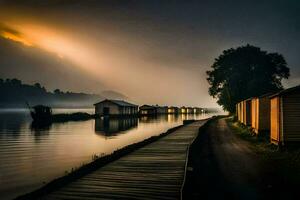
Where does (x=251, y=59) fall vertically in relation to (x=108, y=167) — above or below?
above

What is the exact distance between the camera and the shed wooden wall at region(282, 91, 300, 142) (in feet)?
→ 78.4

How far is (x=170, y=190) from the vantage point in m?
11.5

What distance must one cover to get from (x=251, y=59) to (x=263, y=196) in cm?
6960

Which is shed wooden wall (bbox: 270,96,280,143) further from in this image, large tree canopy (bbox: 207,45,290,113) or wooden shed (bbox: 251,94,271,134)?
large tree canopy (bbox: 207,45,290,113)

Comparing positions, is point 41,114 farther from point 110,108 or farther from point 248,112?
point 248,112

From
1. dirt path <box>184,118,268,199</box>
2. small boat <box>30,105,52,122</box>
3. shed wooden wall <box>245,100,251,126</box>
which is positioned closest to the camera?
dirt path <box>184,118,268,199</box>

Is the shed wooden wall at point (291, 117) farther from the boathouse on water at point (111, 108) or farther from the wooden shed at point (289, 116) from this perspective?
the boathouse on water at point (111, 108)

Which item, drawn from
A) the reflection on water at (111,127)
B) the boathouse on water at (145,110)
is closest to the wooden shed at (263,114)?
the reflection on water at (111,127)

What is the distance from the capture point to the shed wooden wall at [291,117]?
78.4 feet

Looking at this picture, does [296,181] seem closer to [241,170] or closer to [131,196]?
[241,170]

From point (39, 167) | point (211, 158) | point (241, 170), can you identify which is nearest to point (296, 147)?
point (211, 158)

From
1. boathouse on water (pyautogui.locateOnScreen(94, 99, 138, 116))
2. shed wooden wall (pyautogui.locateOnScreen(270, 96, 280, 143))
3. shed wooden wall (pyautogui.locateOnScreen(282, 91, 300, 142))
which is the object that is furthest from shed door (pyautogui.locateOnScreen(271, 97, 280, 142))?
boathouse on water (pyautogui.locateOnScreen(94, 99, 138, 116))

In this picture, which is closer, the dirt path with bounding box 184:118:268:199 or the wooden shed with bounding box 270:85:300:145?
the dirt path with bounding box 184:118:268:199

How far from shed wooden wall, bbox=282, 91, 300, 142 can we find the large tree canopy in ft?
167
